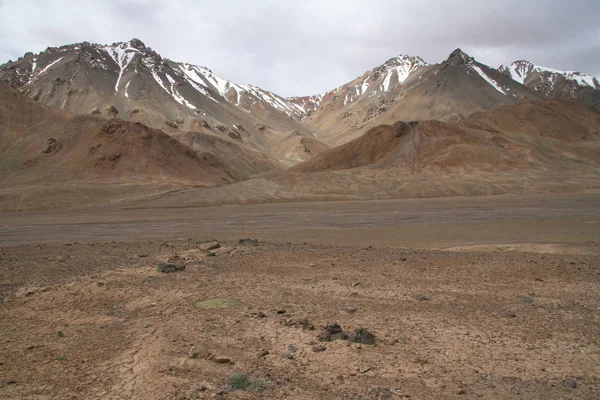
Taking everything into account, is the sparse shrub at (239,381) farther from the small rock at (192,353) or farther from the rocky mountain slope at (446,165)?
the rocky mountain slope at (446,165)

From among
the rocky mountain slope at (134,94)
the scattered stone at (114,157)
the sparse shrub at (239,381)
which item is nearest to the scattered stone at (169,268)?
the sparse shrub at (239,381)

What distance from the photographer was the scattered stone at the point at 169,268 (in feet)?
46.0

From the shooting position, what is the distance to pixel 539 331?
828 centimetres

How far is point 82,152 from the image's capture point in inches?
3381

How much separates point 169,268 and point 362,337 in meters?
8.03

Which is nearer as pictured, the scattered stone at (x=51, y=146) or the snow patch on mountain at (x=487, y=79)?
the scattered stone at (x=51, y=146)

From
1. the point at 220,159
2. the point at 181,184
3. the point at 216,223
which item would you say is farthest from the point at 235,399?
the point at 220,159

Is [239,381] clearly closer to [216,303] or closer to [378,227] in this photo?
[216,303]

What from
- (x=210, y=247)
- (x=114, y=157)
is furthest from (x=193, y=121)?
(x=210, y=247)

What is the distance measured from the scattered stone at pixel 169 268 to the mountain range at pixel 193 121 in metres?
60.4

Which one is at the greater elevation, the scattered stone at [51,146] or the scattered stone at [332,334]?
the scattered stone at [51,146]

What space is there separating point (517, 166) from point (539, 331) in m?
73.6

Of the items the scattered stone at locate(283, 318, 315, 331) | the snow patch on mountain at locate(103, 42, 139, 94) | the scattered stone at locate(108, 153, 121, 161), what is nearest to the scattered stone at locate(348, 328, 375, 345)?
the scattered stone at locate(283, 318, 315, 331)

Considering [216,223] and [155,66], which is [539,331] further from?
[155,66]
